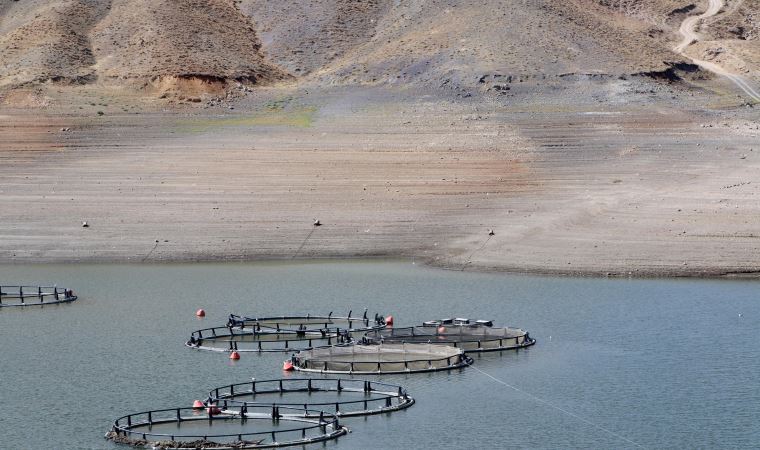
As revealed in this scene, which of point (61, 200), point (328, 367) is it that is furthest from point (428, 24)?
point (328, 367)

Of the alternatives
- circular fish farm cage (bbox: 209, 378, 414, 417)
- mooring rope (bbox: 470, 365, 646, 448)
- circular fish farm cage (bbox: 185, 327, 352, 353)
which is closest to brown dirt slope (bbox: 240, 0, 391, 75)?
circular fish farm cage (bbox: 185, 327, 352, 353)

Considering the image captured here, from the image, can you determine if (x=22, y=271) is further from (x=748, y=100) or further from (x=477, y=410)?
(x=748, y=100)

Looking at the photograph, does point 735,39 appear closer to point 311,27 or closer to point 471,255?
point 311,27

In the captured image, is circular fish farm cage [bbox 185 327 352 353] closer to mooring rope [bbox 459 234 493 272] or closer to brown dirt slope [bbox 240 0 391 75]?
mooring rope [bbox 459 234 493 272]

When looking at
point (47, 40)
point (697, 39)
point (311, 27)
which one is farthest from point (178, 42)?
point (697, 39)

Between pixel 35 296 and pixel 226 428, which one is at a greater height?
pixel 35 296

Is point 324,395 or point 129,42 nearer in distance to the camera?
point 324,395
